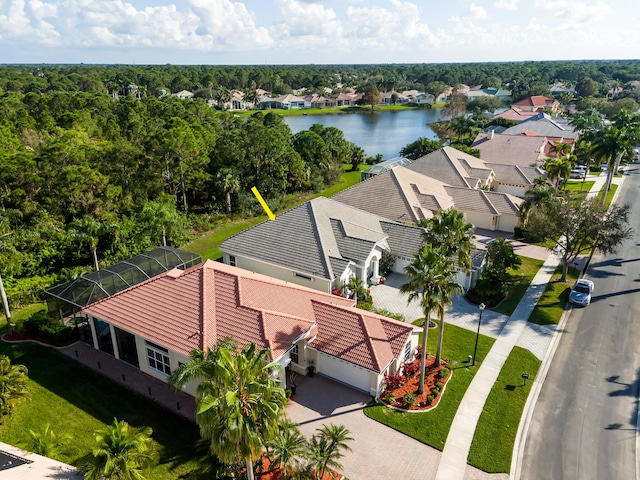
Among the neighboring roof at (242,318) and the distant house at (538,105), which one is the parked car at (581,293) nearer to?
the neighboring roof at (242,318)

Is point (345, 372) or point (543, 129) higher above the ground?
point (543, 129)

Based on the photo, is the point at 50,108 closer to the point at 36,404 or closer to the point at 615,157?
the point at 36,404

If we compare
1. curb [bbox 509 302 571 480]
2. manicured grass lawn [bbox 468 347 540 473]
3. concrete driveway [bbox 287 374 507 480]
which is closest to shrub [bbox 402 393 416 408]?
concrete driveway [bbox 287 374 507 480]

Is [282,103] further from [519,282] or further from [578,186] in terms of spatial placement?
[519,282]

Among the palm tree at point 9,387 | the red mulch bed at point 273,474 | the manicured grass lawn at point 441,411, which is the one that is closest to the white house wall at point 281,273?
the manicured grass lawn at point 441,411

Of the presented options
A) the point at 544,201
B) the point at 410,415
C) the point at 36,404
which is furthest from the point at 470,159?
the point at 36,404

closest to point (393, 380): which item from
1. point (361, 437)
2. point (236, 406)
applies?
point (361, 437)

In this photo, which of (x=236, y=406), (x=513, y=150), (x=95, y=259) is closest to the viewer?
(x=236, y=406)

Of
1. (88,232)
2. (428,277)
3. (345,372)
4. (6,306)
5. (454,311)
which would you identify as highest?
(428,277)
